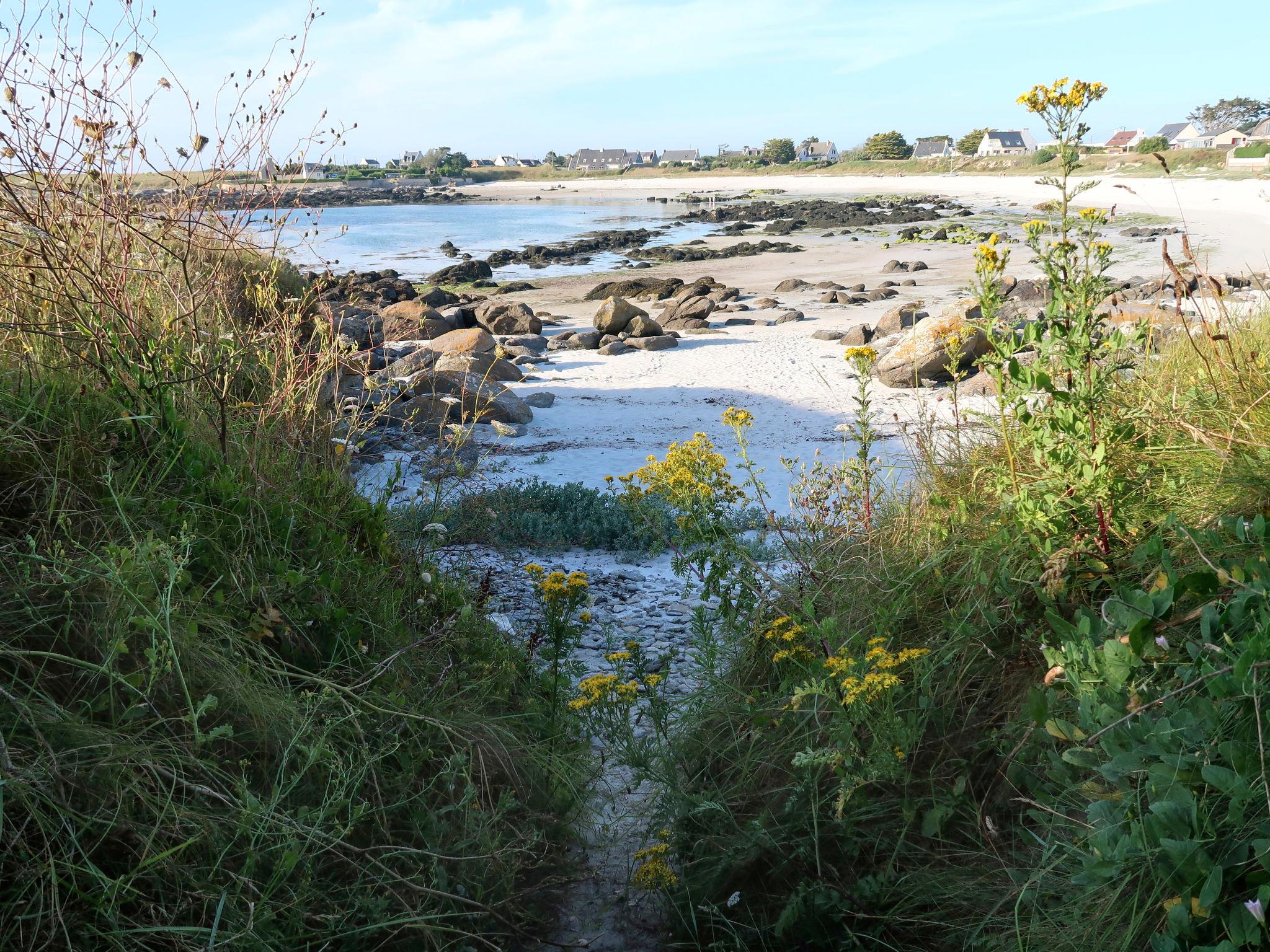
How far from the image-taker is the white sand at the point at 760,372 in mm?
9391

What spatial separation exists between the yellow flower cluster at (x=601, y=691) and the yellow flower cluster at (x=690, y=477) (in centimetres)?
74

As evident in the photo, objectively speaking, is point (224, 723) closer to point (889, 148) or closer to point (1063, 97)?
point (1063, 97)

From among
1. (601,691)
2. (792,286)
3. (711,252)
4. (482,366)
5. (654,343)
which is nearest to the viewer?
(601,691)

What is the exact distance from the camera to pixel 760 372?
527 inches

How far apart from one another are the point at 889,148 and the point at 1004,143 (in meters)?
12.2

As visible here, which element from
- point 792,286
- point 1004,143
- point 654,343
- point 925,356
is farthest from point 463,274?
point 1004,143

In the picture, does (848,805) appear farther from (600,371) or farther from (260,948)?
(600,371)

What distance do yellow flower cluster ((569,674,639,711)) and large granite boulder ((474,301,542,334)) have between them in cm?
1475

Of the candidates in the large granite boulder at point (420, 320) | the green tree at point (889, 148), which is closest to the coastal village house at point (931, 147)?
the green tree at point (889, 148)

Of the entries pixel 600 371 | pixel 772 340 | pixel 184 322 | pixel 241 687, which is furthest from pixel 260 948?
pixel 772 340

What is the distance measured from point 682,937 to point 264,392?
2924 mm

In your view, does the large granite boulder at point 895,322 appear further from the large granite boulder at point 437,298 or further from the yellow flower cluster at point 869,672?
the yellow flower cluster at point 869,672

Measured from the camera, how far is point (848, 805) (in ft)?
8.67

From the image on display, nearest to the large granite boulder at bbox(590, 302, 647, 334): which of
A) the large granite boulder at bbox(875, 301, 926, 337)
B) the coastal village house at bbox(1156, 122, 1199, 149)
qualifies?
the large granite boulder at bbox(875, 301, 926, 337)
